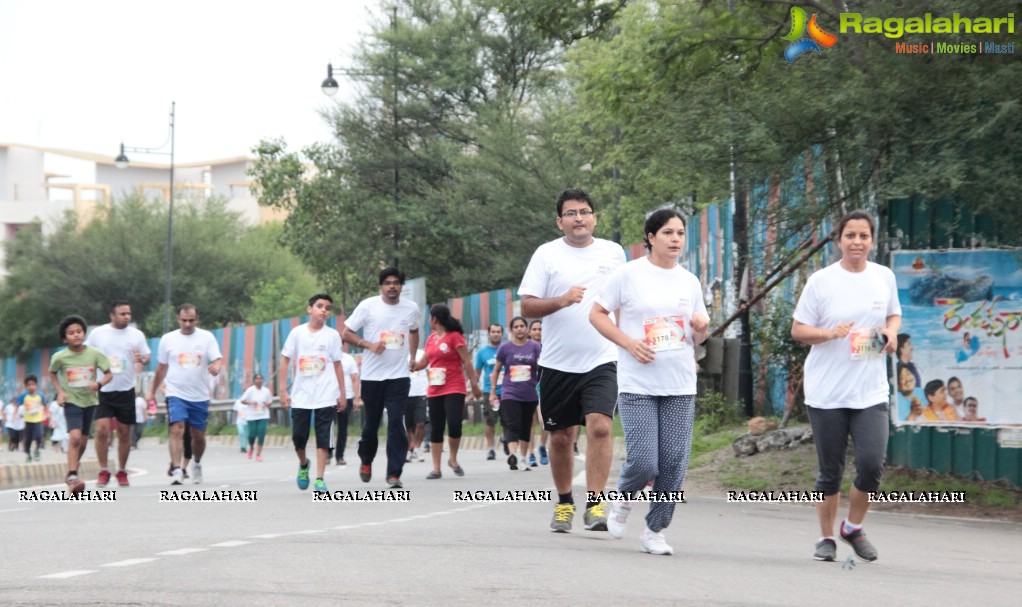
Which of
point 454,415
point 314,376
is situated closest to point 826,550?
point 314,376

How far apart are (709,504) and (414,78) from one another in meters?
34.5

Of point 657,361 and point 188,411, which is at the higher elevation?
point 657,361

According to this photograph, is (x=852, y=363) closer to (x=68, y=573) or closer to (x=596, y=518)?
(x=596, y=518)

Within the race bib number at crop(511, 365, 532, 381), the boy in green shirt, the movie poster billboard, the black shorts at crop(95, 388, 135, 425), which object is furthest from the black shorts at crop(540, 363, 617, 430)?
the black shorts at crop(95, 388, 135, 425)

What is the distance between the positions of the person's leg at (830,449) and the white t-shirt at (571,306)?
1.57m

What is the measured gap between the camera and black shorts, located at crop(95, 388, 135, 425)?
17.0 m

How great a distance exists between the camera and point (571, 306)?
9734 millimetres

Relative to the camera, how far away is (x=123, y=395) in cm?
1708

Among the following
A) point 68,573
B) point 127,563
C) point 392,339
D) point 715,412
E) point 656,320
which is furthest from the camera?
point 715,412

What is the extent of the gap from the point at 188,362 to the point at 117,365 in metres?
0.77

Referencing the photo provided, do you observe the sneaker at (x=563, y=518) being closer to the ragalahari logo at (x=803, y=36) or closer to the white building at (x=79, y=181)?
the ragalahari logo at (x=803, y=36)

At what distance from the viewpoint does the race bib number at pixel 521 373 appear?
59.5 ft

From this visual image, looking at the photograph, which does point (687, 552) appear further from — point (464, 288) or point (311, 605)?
point (464, 288)

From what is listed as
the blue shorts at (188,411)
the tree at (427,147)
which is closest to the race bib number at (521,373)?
the blue shorts at (188,411)
